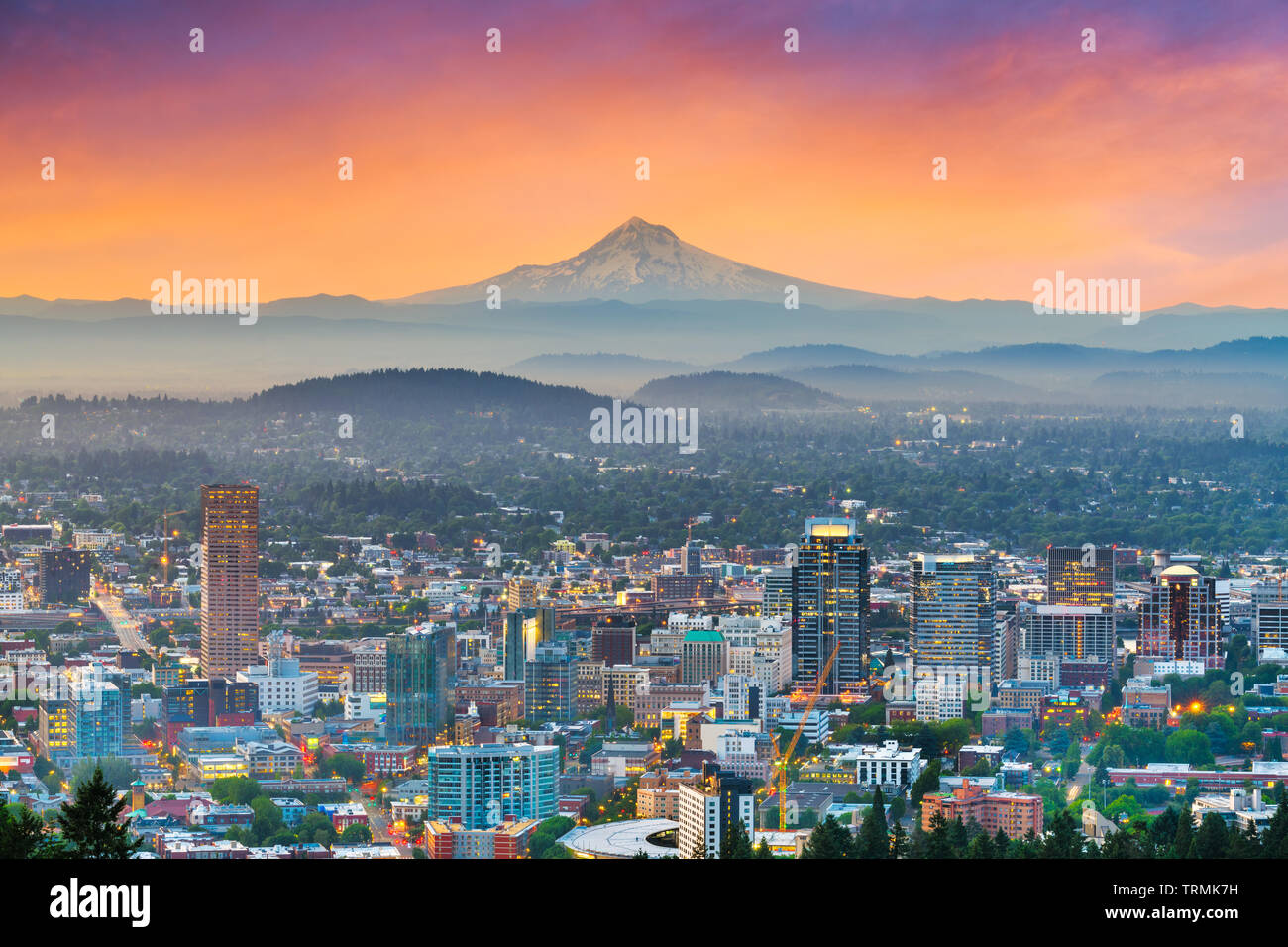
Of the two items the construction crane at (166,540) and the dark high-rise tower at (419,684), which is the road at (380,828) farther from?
the construction crane at (166,540)

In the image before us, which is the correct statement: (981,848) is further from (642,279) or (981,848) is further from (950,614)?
(642,279)

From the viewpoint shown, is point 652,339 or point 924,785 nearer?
point 924,785

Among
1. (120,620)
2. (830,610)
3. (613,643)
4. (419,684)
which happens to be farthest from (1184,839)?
(120,620)

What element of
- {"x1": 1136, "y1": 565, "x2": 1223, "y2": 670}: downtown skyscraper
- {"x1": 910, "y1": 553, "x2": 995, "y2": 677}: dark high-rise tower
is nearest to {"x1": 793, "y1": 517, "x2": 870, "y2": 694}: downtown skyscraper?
{"x1": 910, "y1": 553, "x2": 995, "y2": 677}: dark high-rise tower

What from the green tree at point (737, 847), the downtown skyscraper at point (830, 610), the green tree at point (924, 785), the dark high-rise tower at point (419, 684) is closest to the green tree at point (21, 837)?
the green tree at point (737, 847)
